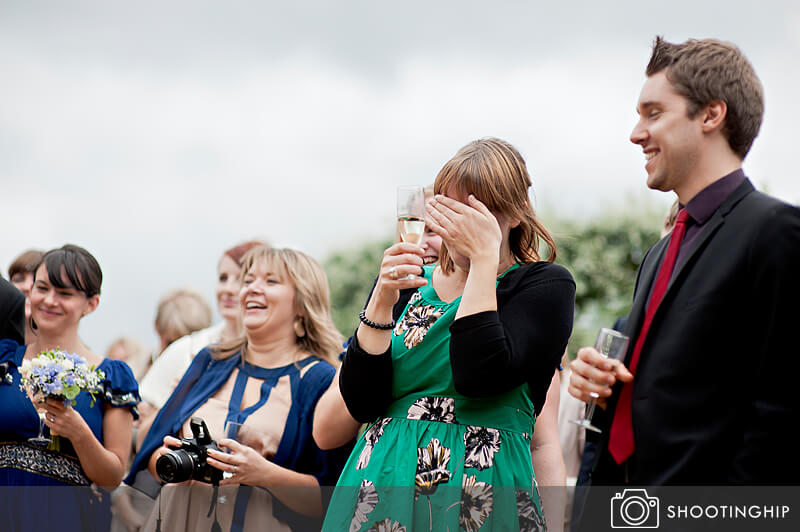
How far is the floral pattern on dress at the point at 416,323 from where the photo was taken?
117 inches

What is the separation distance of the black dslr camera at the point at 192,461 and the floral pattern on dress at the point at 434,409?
4.91 feet

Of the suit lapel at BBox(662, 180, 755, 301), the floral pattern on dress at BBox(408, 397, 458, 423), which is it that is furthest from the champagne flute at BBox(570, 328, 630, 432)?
the floral pattern on dress at BBox(408, 397, 458, 423)

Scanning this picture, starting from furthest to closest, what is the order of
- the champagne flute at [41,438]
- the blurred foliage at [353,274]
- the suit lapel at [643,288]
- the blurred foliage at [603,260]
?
1. the blurred foliage at [353,274]
2. the blurred foliage at [603,260]
3. the champagne flute at [41,438]
4. the suit lapel at [643,288]

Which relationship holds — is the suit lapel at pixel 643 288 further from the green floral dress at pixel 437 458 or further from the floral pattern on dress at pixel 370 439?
the floral pattern on dress at pixel 370 439

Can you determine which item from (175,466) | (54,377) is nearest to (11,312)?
(54,377)

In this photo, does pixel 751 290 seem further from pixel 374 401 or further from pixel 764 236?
pixel 374 401

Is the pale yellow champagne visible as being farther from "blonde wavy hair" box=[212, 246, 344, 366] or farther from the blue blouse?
the blue blouse

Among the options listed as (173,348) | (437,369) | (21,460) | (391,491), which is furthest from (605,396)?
(173,348)

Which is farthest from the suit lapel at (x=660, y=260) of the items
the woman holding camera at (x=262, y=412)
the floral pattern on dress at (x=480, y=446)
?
the woman holding camera at (x=262, y=412)

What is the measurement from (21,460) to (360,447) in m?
2.54

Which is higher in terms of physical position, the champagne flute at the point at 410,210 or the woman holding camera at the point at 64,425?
the champagne flute at the point at 410,210

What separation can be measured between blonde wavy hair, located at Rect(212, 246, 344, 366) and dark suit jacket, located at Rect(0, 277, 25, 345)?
1129 mm

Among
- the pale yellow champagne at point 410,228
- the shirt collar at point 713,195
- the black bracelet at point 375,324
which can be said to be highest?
the shirt collar at point 713,195

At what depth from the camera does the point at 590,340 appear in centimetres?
1309
